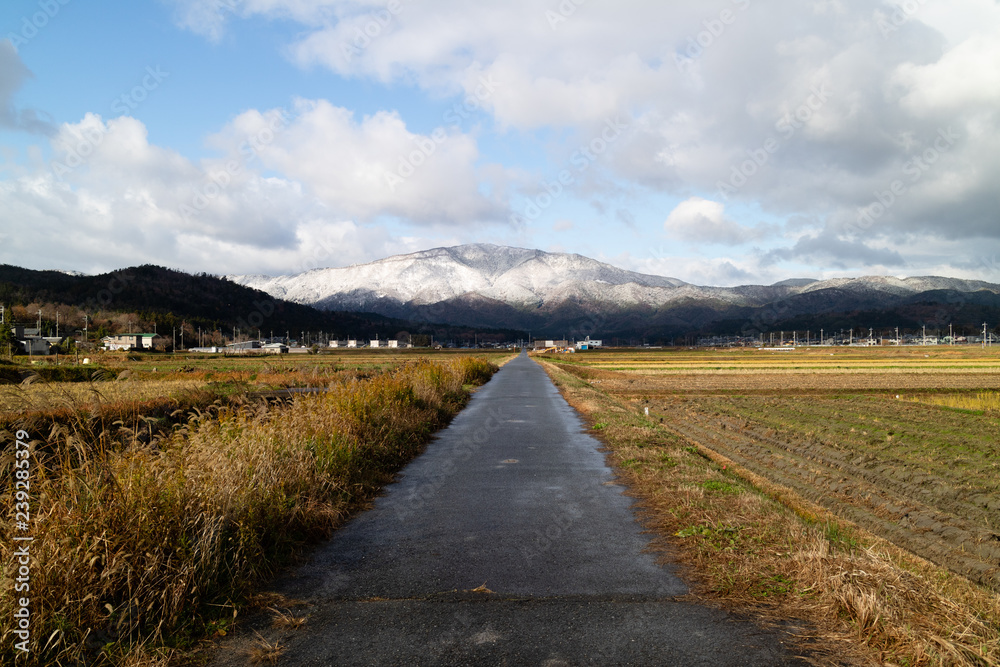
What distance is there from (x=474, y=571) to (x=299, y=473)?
3367 mm

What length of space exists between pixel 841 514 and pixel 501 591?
319 inches

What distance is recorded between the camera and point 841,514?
34.2ft

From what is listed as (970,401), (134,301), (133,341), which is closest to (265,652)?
(970,401)

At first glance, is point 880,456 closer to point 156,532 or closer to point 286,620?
point 286,620

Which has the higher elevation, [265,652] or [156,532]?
[156,532]

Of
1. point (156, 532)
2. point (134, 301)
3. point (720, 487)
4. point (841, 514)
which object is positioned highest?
point (134, 301)

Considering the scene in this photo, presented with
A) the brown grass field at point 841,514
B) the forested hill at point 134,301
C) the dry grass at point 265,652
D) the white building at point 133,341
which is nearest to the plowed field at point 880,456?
the brown grass field at point 841,514

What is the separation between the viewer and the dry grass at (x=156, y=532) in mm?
4238

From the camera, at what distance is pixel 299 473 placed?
7.98m

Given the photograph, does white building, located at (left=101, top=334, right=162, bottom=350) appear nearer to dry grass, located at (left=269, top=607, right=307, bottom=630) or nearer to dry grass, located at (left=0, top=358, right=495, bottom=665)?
dry grass, located at (left=0, top=358, right=495, bottom=665)

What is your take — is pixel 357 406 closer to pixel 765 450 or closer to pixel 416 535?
pixel 416 535

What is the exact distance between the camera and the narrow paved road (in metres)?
4.14

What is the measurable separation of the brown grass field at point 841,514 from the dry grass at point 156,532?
14.4 feet

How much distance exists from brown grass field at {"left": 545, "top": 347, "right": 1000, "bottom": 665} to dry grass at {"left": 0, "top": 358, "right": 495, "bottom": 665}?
4392 mm
